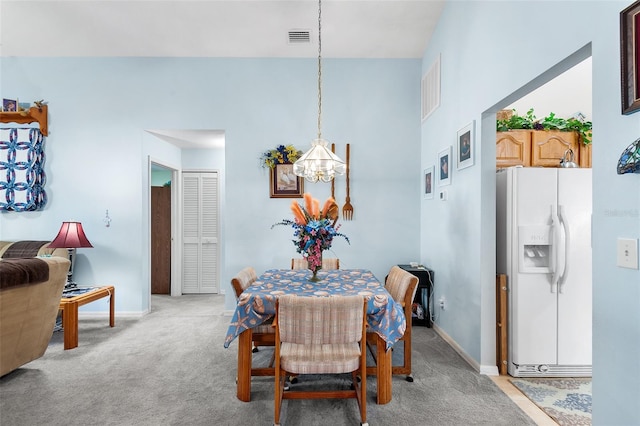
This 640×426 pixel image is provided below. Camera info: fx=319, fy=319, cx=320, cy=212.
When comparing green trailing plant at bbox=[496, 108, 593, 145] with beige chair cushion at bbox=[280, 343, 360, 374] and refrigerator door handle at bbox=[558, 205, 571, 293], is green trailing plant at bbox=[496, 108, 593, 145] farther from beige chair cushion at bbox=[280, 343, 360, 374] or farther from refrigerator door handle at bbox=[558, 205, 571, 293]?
beige chair cushion at bbox=[280, 343, 360, 374]

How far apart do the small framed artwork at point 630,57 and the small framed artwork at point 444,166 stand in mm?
1947

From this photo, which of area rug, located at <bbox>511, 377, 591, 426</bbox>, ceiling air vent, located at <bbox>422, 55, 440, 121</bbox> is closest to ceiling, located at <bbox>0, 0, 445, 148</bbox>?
ceiling air vent, located at <bbox>422, 55, 440, 121</bbox>

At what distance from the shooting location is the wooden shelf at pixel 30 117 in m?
4.11

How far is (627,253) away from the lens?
54.2 inches

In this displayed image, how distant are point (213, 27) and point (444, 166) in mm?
3112

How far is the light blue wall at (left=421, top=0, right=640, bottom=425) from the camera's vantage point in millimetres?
1414

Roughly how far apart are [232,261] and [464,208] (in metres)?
2.92

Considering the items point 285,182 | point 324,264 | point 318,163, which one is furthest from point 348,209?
point 318,163

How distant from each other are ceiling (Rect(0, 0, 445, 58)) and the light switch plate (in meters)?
3.10

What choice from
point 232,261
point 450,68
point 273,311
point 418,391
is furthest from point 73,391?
point 450,68

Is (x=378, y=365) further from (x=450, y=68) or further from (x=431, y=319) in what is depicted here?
(x=450, y=68)

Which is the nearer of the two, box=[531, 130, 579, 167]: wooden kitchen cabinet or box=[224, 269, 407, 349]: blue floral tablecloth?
box=[224, 269, 407, 349]: blue floral tablecloth

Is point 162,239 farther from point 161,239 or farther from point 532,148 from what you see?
point 532,148

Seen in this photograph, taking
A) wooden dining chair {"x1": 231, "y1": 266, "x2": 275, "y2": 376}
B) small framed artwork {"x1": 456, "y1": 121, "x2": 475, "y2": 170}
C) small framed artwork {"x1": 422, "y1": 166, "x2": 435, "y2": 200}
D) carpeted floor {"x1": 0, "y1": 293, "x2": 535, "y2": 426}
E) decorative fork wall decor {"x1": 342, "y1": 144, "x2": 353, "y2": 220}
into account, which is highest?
small framed artwork {"x1": 456, "y1": 121, "x2": 475, "y2": 170}
